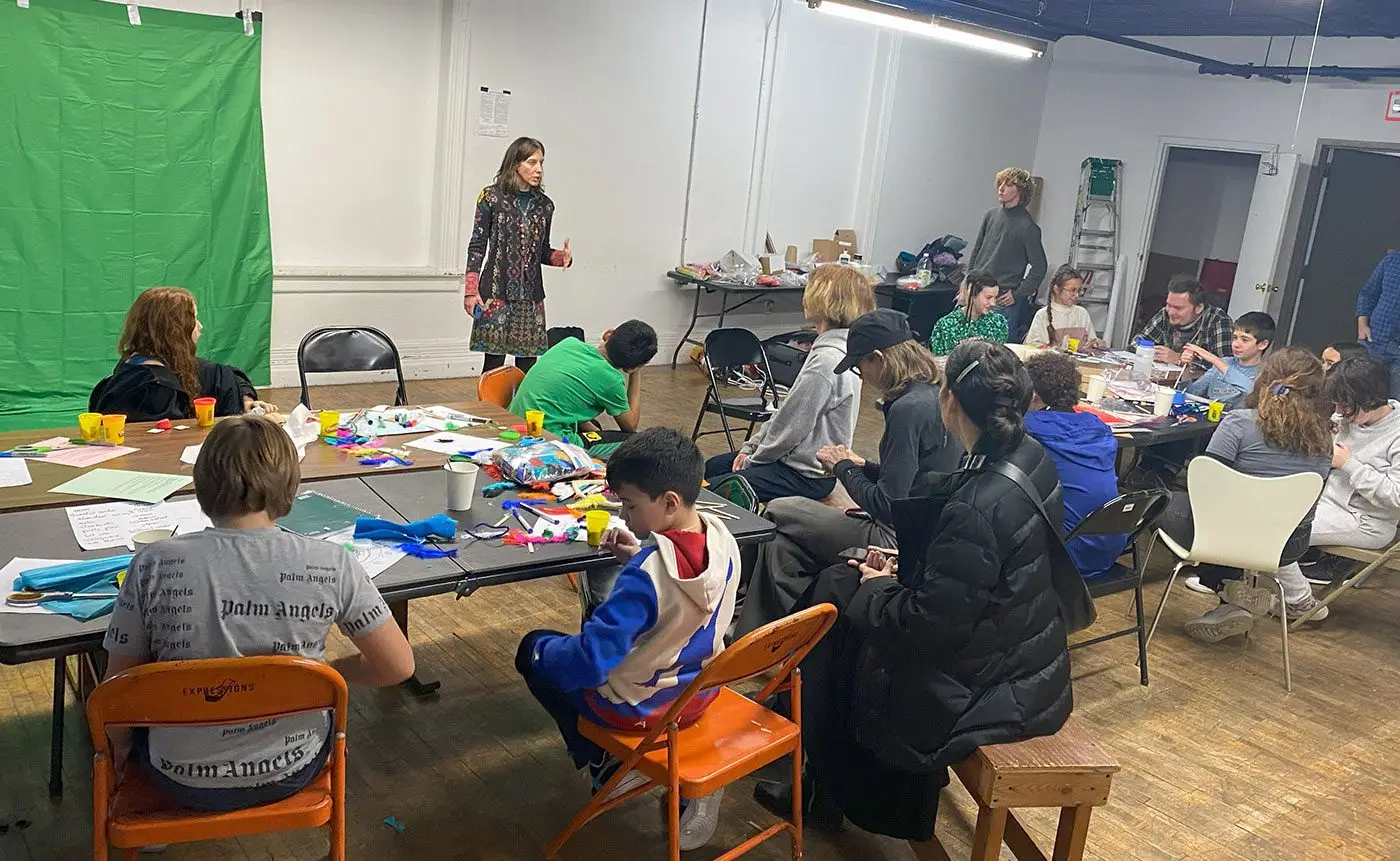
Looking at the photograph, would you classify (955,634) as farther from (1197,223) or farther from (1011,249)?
(1197,223)

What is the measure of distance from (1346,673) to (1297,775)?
1089mm

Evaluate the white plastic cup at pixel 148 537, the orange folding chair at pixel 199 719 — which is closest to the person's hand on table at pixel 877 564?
the orange folding chair at pixel 199 719

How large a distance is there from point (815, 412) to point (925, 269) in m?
6.40

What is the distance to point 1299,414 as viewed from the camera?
4.43 meters

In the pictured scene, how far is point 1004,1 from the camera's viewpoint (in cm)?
909

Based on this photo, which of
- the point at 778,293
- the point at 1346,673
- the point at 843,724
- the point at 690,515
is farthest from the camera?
the point at 778,293

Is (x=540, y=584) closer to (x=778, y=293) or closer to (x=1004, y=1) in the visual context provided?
(x=778, y=293)

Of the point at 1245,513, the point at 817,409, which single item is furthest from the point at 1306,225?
the point at 817,409

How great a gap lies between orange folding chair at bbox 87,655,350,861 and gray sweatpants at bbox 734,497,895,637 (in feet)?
5.46

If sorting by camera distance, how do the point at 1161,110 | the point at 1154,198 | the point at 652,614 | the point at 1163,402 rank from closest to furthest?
the point at 652,614 < the point at 1163,402 < the point at 1161,110 < the point at 1154,198

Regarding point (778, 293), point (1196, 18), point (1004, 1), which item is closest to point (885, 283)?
point (778, 293)

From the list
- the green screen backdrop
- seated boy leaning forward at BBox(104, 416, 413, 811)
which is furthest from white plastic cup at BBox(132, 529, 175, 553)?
the green screen backdrop

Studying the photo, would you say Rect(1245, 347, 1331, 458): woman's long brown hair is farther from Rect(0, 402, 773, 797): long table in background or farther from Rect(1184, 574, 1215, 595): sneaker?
Rect(0, 402, 773, 797): long table in background

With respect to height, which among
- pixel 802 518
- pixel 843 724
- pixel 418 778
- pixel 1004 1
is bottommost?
pixel 418 778
